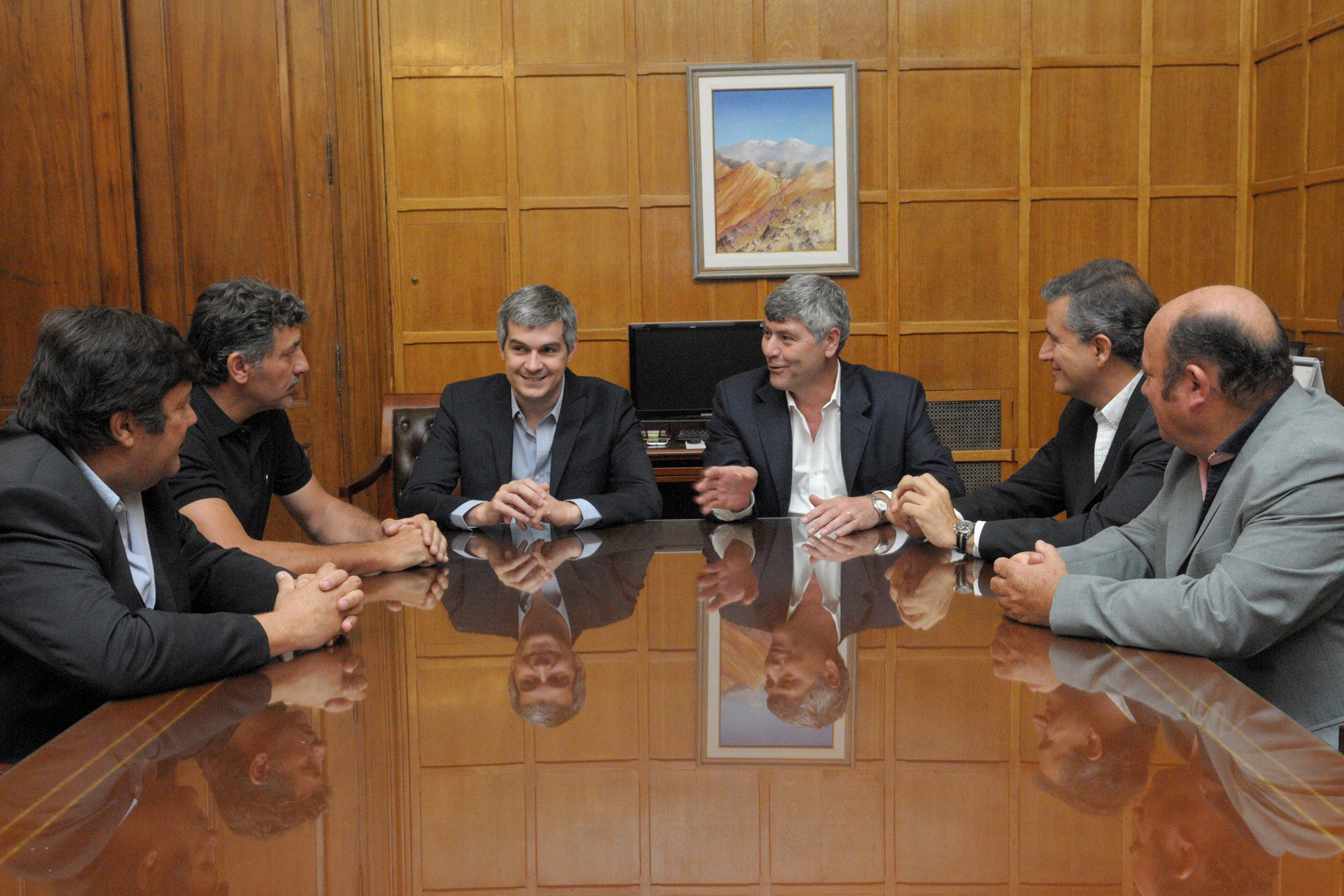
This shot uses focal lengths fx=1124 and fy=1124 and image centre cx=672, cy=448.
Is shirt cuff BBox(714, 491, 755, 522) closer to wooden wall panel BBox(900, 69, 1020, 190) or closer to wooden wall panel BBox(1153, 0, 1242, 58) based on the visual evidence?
wooden wall panel BBox(900, 69, 1020, 190)

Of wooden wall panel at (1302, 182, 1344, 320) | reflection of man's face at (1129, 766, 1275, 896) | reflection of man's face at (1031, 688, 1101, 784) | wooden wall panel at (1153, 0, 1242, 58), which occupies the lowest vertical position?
reflection of man's face at (1031, 688, 1101, 784)

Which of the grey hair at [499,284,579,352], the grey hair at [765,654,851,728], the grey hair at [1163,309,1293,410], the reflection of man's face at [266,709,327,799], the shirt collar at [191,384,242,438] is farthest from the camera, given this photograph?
the grey hair at [499,284,579,352]

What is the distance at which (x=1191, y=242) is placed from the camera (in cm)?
530

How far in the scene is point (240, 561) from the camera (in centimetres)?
203

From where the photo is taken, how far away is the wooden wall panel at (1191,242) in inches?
208

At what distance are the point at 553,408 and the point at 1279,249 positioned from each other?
363 cm

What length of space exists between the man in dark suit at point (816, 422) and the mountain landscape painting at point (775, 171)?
1.99m

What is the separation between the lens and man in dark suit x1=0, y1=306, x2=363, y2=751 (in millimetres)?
1504

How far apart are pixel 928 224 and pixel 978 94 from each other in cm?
63

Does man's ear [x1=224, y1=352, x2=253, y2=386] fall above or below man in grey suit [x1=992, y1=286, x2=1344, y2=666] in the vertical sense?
above

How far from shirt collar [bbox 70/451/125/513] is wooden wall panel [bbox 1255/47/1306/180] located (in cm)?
488

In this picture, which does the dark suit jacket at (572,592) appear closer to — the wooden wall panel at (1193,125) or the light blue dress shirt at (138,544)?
the light blue dress shirt at (138,544)

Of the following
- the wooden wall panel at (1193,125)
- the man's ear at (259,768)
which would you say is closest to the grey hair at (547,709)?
the man's ear at (259,768)

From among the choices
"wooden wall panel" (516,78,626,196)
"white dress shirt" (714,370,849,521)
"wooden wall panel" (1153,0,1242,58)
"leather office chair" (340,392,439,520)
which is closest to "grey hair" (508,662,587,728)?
"white dress shirt" (714,370,849,521)
